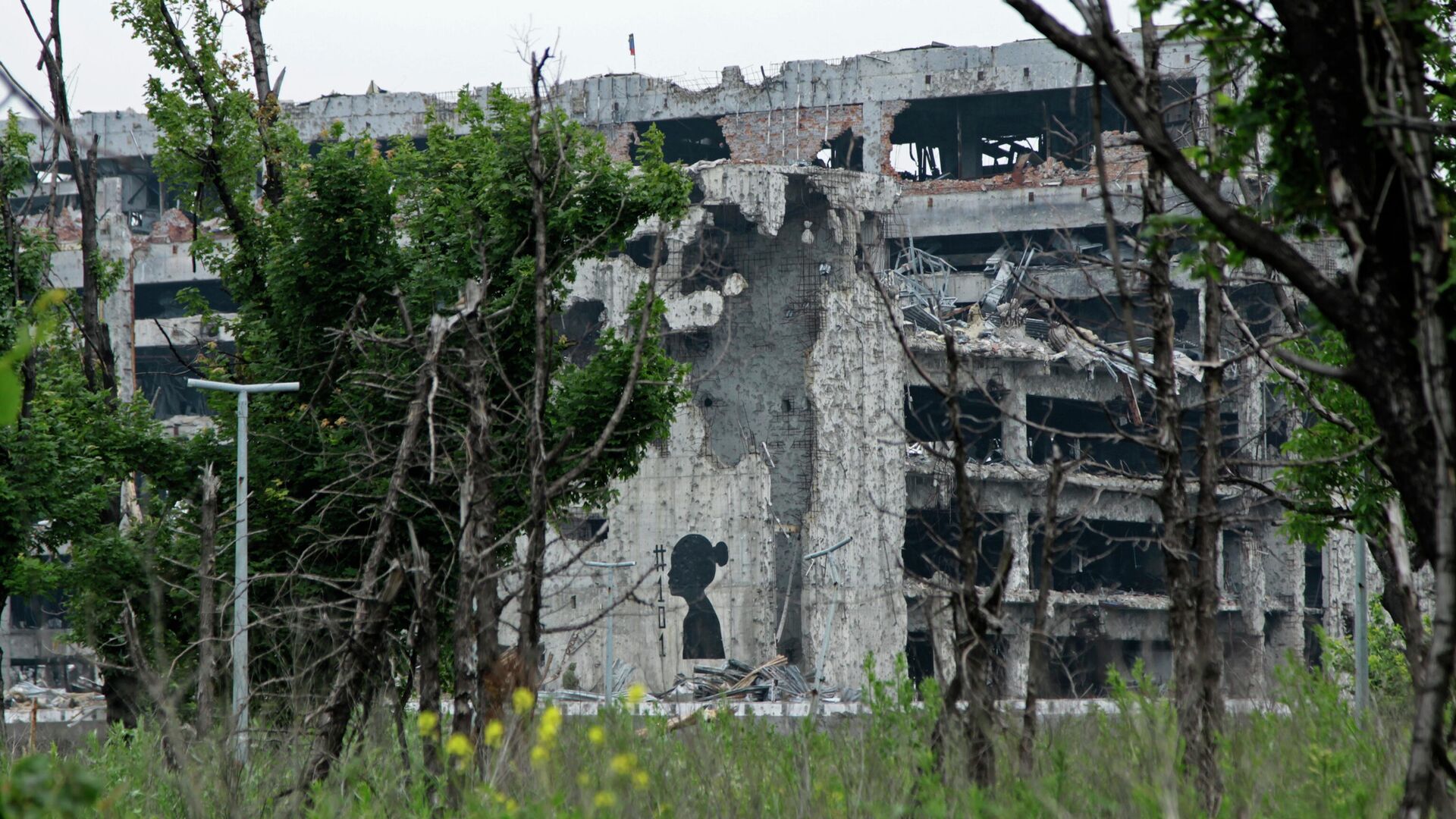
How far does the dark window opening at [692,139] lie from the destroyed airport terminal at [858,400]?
118cm

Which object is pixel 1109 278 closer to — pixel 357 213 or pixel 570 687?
pixel 570 687

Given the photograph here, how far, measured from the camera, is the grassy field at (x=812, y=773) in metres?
6.52

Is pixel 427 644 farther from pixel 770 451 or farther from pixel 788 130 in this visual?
pixel 788 130

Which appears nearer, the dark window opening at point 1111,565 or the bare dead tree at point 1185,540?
the bare dead tree at point 1185,540

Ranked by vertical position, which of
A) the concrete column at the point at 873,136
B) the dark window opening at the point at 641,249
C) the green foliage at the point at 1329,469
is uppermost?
the concrete column at the point at 873,136

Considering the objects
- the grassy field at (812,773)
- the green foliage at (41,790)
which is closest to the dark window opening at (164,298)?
the grassy field at (812,773)

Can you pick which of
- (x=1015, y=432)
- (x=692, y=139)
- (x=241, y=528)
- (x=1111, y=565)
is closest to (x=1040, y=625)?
(x=241, y=528)

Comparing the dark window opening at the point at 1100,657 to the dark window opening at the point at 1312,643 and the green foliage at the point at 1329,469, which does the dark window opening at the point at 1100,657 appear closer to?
the dark window opening at the point at 1312,643

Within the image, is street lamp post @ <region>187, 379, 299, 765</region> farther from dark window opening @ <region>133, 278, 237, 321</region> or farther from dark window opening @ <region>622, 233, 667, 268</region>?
dark window opening @ <region>133, 278, 237, 321</region>

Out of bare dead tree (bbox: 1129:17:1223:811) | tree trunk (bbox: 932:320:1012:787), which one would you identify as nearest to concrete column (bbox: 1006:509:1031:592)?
bare dead tree (bbox: 1129:17:1223:811)

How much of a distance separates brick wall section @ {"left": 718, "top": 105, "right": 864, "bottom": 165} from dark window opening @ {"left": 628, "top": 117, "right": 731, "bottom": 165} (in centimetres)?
115

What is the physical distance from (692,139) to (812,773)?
115 ft

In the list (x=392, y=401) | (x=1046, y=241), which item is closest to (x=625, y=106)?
(x=1046, y=241)

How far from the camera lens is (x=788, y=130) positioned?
3875cm
